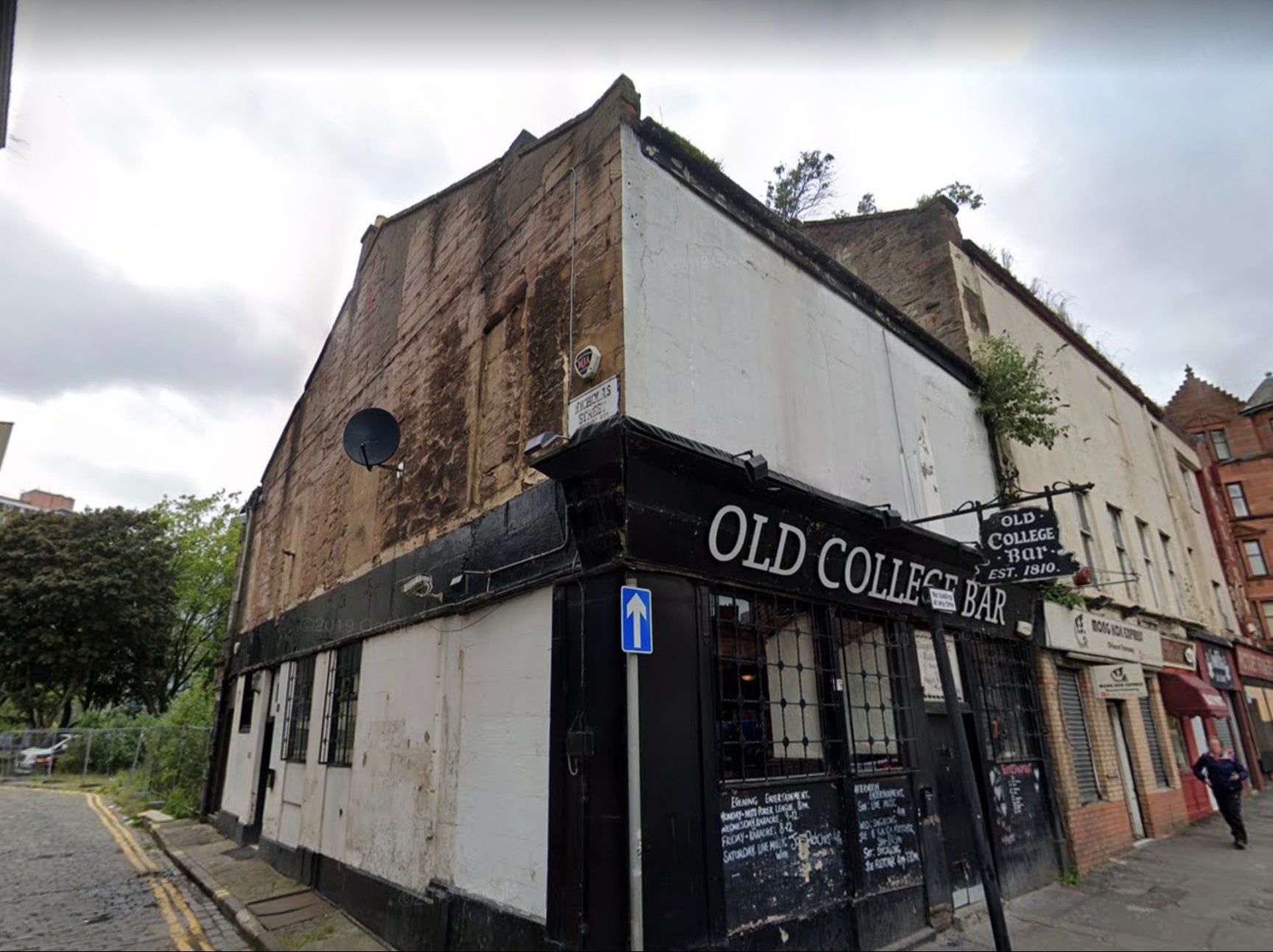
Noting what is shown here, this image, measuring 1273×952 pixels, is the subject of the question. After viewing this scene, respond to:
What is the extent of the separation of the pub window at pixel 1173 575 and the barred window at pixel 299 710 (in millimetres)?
17168

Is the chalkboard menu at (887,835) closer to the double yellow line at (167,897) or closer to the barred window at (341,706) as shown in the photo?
the barred window at (341,706)

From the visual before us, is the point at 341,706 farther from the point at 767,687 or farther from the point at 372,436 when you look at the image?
the point at 767,687

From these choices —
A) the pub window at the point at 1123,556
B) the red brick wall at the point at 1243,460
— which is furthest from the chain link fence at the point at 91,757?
the red brick wall at the point at 1243,460

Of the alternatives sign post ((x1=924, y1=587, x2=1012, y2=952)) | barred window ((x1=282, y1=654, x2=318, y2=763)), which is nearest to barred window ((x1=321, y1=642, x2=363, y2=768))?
barred window ((x1=282, y1=654, x2=318, y2=763))

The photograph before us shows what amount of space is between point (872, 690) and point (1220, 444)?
3783 centimetres

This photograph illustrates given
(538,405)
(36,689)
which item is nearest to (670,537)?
(538,405)

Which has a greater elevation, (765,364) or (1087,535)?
(765,364)

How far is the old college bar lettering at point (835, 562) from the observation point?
5.68m

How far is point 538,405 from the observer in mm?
6387

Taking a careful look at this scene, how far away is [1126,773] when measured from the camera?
11.0 m

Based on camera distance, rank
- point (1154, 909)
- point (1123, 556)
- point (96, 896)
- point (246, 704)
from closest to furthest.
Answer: point (1154, 909)
point (96, 896)
point (1123, 556)
point (246, 704)

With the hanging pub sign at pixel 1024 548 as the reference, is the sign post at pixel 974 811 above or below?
below

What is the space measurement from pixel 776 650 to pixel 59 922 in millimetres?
7955

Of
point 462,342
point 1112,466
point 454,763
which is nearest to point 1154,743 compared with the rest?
point 1112,466
